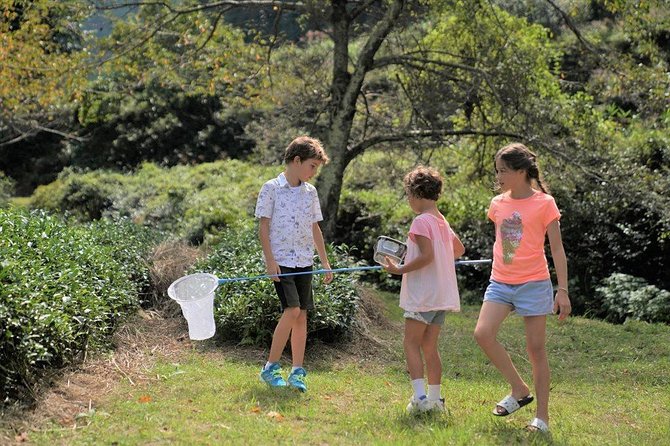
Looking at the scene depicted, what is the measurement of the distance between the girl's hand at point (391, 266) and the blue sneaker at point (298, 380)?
1044 millimetres

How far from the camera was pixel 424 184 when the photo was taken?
16.8ft

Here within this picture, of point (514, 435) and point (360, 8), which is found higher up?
point (360, 8)

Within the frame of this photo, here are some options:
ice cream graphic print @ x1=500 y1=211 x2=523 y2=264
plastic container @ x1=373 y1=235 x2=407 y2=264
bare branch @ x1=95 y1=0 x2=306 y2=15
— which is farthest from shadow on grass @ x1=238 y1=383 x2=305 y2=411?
bare branch @ x1=95 y1=0 x2=306 y2=15

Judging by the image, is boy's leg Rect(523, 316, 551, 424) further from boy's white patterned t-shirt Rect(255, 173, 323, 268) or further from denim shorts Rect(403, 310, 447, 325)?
boy's white patterned t-shirt Rect(255, 173, 323, 268)

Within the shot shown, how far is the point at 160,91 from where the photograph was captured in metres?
24.1

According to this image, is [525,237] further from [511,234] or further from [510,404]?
[510,404]

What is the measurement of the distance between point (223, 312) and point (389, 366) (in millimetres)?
1469

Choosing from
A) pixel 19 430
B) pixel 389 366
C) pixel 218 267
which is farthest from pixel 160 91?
pixel 19 430

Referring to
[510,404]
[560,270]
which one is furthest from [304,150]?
[510,404]

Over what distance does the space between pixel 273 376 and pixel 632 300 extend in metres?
6.27

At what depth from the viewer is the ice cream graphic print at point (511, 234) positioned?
487 cm

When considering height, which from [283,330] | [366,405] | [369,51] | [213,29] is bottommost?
[366,405]

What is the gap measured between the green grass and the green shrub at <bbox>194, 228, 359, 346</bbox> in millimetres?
220

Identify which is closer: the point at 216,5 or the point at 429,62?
the point at 429,62
